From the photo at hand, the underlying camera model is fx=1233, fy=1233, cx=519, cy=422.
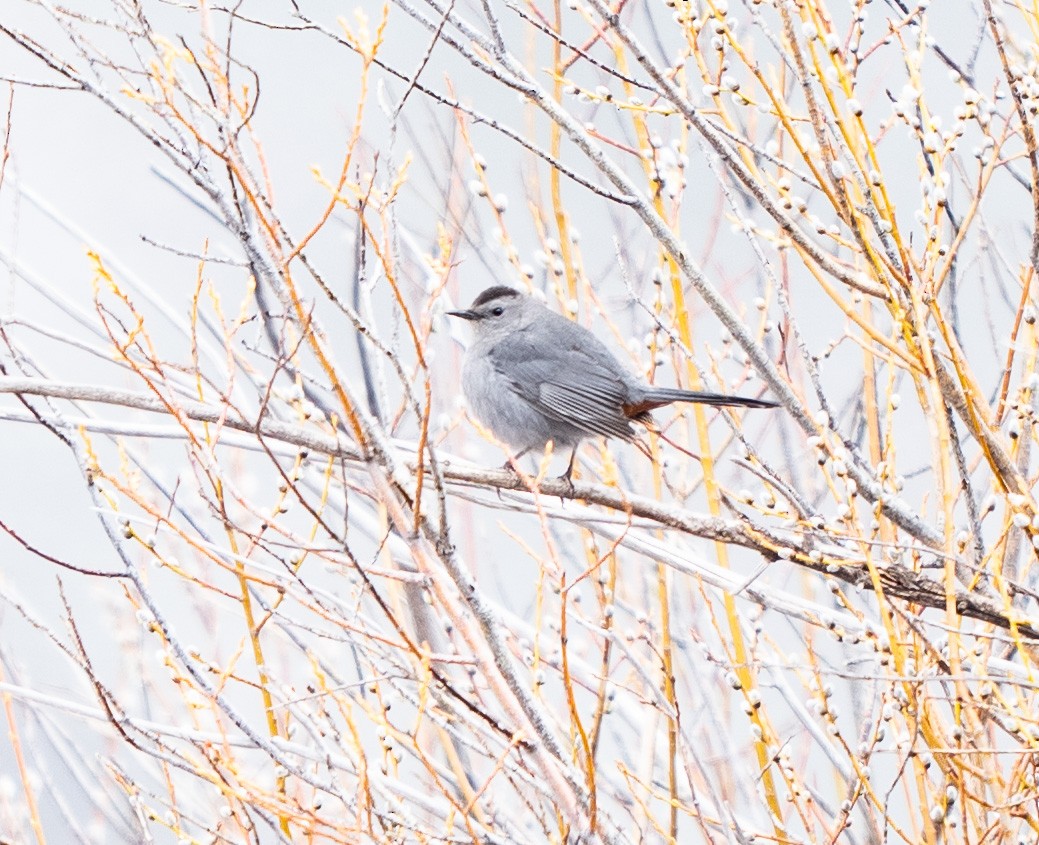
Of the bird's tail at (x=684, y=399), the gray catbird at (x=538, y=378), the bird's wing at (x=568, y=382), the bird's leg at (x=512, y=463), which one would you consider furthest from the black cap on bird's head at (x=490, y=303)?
the bird's tail at (x=684, y=399)

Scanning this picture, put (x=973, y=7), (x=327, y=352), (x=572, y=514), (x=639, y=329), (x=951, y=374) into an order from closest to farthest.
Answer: (x=327, y=352) < (x=951, y=374) < (x=572, y=514) < (x=973, y=7) < (x=639, y=329)

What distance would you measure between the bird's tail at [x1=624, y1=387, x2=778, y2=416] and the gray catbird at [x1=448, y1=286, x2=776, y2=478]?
1cm

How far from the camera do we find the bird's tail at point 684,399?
312 centimetres

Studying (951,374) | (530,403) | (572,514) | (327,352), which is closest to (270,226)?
(327,352)

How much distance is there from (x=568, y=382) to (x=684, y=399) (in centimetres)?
102

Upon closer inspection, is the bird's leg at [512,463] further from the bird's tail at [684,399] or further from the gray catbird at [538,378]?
the bird's tail at [684,399]

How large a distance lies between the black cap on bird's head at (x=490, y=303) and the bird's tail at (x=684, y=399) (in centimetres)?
108

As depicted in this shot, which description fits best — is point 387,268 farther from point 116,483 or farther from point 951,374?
point 951,374

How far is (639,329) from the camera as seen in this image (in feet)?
13.7

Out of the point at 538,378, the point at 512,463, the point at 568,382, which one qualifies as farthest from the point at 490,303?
the point at 512,463

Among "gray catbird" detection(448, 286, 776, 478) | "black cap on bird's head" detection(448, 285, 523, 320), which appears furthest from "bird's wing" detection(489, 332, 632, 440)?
"black cap on bird's head" detection(448, 285, 523, 320)

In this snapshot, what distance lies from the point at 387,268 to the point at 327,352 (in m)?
0.22

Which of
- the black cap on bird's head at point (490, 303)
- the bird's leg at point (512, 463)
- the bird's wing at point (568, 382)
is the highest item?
the black cap on bird's head at point (490, 303)

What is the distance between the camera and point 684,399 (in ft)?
11.7
